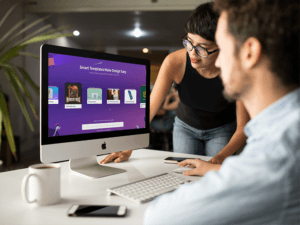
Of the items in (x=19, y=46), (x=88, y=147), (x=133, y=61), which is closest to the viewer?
(x=88, y=147)

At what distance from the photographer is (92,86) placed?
45.6 inches

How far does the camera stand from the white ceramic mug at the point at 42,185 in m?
0.78

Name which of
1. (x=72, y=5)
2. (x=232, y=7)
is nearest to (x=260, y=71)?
(x=232, y=7)

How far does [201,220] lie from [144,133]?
38.0 inches

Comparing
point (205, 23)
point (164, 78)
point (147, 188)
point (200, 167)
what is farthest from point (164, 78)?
point (147, 188)

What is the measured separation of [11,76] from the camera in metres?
1.54

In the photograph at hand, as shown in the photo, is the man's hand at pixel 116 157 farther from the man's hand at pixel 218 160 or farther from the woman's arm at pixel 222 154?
the man's hand at pixel 218 160

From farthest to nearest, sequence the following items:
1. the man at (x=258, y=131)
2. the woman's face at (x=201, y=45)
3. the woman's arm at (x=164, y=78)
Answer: the woman's arm at (x=164, y=78) → the woman's face at (x=201, y=45) → the man at (x=258, y=131)

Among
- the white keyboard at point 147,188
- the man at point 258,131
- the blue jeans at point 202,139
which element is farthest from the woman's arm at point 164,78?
the man at point 258,131

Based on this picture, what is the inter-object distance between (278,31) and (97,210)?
2.13ft

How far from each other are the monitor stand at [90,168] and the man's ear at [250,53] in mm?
779

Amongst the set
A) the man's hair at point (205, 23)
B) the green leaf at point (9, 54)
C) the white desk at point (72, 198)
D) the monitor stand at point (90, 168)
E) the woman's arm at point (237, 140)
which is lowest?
the white desk at point (72, 198)

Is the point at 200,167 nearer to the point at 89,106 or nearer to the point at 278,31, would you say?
the point at 89,106

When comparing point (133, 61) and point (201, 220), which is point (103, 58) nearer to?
point (133, 61)
